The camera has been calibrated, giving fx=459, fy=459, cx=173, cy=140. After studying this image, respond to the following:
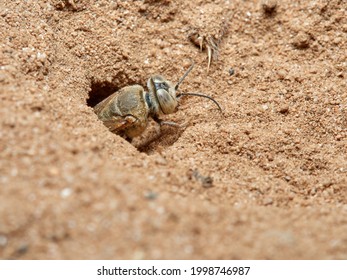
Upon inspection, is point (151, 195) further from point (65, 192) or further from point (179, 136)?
point (179, 136)

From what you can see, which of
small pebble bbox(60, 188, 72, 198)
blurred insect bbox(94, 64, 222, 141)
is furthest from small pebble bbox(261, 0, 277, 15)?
small pebble bbox(60, 188, 72, 198)

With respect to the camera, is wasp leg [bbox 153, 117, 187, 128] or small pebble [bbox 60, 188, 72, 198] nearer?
small pebble [bbox 60, 188, 72, 198]

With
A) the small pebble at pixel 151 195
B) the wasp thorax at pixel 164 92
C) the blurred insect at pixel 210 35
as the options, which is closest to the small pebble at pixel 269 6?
the blurred insect at pixel 210 35

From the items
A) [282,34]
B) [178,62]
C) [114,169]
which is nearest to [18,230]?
[114,169]

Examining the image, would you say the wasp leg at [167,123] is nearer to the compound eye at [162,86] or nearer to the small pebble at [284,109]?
the compound eye at [162,86]

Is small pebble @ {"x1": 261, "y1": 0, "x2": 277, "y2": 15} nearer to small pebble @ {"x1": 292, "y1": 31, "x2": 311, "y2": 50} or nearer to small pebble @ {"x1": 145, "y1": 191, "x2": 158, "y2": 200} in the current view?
small pebble @ {"x1": 292, "y1": 31, "x2": 311, "y2": 50}
